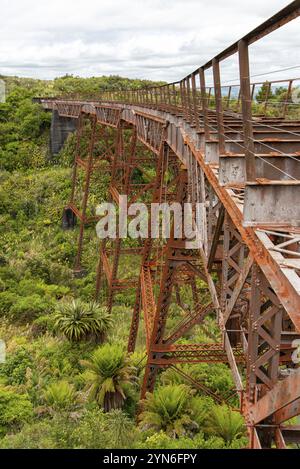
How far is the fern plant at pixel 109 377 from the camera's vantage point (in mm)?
9859

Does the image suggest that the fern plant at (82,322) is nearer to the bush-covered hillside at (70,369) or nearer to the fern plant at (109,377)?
the bush-covered hillside at (70,369)

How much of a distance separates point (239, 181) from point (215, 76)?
1118 mm

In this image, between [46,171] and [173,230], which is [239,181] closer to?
[173,230]

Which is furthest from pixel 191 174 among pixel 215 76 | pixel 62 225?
pixel 62 225

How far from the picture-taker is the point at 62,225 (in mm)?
25734

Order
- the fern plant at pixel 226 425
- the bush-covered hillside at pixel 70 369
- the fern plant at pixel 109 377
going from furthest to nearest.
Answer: the fern plant at pixel 109 377
the fern plant at pixel 226 425
the bush-covered hillside at pixel 70 369

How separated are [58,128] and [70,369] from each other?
23891 mm

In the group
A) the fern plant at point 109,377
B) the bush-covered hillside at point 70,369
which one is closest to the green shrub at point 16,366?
the bush-covered hillside at point 70,369

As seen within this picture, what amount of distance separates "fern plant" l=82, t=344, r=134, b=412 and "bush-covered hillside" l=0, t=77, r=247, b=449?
2cm

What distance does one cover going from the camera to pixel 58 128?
32.7m

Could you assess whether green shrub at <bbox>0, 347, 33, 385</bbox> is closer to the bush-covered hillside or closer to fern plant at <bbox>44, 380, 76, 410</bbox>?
the bush-covered hillside

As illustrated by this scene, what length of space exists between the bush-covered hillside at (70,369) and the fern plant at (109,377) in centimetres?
2

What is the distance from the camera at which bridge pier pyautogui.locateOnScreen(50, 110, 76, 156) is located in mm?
32625

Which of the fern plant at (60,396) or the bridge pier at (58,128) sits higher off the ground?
the bridge pier at (58,128)
